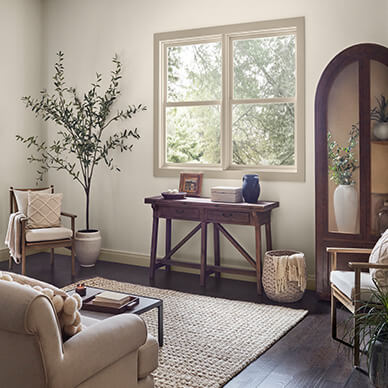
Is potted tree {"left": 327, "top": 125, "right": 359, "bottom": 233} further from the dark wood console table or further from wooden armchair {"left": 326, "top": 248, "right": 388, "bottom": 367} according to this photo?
wooden armchair {"left": 326, "top": 248, "right": 388, "bottom": 367}

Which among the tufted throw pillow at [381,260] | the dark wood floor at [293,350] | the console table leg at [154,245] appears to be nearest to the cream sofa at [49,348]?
the dark wood floor at [293,350]

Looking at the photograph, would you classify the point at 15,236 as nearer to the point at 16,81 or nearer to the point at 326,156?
the point at 16,81

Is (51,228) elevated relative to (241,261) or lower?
elevated

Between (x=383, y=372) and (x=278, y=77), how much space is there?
3132mm

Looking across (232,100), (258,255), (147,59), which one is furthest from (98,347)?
(147,59)

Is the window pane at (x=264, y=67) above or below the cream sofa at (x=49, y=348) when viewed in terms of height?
above

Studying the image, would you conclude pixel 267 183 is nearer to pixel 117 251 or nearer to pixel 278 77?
pixel 278 77

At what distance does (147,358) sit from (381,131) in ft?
8.96

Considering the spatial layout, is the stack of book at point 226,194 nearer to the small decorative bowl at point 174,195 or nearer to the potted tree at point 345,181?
the small decorative bowl at point 174,195

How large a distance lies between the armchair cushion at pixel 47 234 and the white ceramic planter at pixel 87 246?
35 cm

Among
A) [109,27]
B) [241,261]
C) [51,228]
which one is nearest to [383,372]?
[241,261]

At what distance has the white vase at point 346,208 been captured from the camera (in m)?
4.15

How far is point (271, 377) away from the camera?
9.49 ft

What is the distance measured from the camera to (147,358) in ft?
7.75
